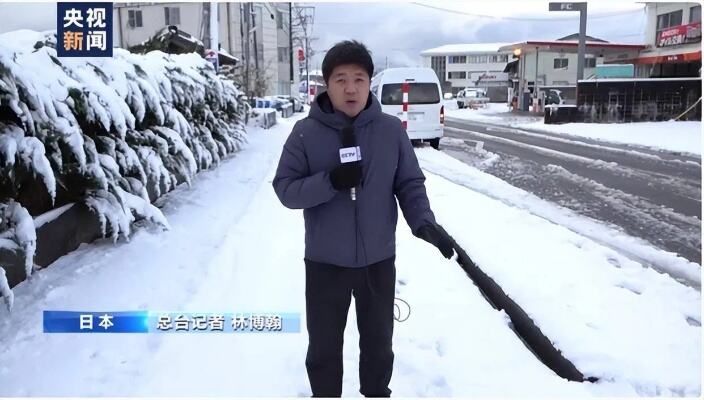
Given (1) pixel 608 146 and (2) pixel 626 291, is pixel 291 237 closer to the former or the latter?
(2) pixel 626 291

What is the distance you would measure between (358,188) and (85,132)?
9.04 ft

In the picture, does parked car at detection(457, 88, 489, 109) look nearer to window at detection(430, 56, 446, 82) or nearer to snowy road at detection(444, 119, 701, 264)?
window at detection(430, 56, 446, 82)

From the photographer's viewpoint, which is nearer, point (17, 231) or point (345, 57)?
point (345, 57)

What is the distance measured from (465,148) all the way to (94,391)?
11881 mm

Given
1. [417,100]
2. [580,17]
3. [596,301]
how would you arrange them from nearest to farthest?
1. [596,301]
2. [417,100]
3. [580,17]

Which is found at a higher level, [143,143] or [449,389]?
[143,143]

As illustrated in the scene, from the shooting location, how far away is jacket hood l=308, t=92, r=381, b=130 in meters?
2.27

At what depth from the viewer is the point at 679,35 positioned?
25297 mm

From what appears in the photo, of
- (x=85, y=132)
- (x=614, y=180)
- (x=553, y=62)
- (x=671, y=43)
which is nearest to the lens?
(x=85, y=132)

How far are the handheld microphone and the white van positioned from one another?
11.0m

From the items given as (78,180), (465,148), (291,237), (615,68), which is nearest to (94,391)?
(78,180)

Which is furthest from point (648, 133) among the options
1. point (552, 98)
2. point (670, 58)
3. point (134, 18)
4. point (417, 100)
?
point (134, 18)

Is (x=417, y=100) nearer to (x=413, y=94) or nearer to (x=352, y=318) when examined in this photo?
(x=413, y=94)

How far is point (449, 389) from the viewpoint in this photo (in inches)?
106
